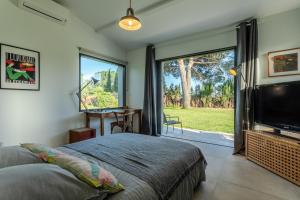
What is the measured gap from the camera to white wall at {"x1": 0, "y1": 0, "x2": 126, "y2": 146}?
2.64 meters

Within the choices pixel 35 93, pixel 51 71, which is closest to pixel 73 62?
pixel 51 71

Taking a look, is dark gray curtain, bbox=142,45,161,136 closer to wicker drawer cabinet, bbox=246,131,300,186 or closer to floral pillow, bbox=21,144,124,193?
wicker drawer cabinet, bbox=246,131,300,186

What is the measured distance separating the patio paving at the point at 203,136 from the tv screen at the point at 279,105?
3.60 feet

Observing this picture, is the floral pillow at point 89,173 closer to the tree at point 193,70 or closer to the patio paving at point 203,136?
the patio paving at point 203,136

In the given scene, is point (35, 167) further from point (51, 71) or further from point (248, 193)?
point (51, 71)

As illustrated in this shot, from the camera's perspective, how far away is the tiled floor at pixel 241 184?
1817 millimetres

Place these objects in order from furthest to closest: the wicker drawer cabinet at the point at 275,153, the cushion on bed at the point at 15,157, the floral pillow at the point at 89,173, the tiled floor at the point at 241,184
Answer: the wicker drawer cabinet at the point at 275,153 → the tiled floor at the point at 241,184 → the cushion on bed at the point at 15,157 → the floral pillow at the point at 89,173

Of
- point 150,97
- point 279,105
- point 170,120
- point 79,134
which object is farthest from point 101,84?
point 279,105

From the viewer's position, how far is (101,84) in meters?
4.34

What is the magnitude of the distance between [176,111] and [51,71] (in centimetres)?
337

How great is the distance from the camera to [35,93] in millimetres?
2951

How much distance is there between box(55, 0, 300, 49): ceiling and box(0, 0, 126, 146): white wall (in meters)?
0.42

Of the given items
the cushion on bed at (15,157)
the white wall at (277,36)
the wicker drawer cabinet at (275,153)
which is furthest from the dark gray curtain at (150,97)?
the cushion on bed at (15,157)

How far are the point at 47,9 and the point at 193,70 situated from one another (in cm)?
359
